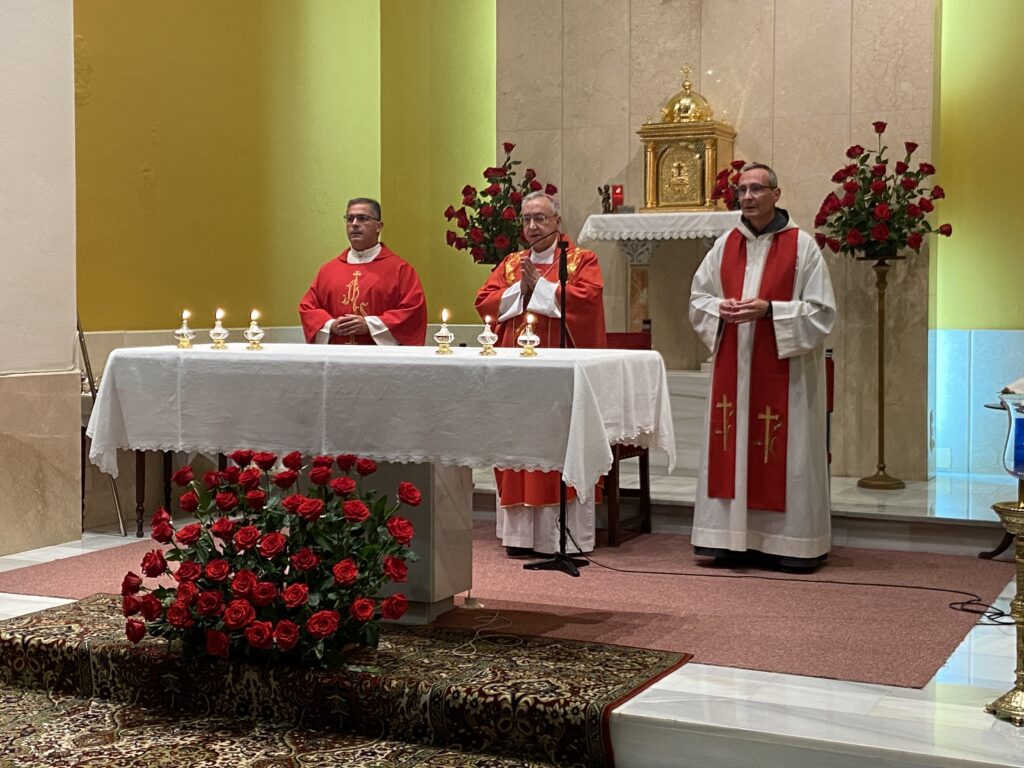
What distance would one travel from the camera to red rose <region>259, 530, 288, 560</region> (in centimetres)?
465

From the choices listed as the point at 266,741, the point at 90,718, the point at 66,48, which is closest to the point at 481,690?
the point at 266,741

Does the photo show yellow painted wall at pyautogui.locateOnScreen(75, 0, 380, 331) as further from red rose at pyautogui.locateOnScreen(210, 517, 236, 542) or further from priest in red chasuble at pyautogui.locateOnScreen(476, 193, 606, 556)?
red rose at pyautogui.locateOnScreen(210, 517, 236, 542)

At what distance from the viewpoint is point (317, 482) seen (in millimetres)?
4836

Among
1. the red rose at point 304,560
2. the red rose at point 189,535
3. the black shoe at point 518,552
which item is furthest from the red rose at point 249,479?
the black shoe at point 518,552

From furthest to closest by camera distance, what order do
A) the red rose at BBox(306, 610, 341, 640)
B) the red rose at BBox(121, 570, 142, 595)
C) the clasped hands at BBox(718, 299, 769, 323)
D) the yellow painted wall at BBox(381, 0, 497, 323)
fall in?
the yellow painted wall at BBox(381, 0, 497, 323), the clasped hands at BBox(718, 299, 769, 323), the red rose at BBox(121, 570, 142, 595), the red rose at BBox(306, 610, 341, 640)

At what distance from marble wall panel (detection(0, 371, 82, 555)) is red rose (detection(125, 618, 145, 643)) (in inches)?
91.7

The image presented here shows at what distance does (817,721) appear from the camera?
4090 millimetres

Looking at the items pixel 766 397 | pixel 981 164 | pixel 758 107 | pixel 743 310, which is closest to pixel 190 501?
pixel 743 310

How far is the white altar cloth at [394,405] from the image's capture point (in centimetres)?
488

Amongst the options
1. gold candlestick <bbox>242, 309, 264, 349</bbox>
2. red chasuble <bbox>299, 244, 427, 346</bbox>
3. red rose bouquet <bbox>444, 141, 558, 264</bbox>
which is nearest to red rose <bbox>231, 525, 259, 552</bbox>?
gold candlestick <bbox>242, 309, 264, 349</bbox>

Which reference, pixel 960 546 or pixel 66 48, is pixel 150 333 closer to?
pixel 66 48

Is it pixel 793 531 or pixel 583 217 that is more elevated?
pixel 583 217

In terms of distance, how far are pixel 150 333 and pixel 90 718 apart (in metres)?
4.35

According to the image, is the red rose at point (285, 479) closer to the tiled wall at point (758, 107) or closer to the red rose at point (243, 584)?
the red rose at point (243, 584)
